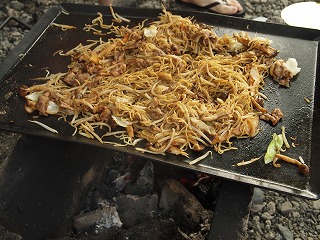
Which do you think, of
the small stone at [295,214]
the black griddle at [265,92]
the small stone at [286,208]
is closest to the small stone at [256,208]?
the small stone at [286,208]

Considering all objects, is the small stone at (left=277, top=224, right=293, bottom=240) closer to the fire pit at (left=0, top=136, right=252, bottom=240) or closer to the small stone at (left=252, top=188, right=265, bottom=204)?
the small stone at (left=252, top=188, right=265, bottom=204)

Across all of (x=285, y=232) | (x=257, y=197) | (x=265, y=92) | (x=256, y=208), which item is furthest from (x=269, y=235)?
(x=265, y=92)

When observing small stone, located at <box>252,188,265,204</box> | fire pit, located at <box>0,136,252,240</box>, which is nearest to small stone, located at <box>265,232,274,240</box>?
small stone, located at <box>252,188,265,204</box>

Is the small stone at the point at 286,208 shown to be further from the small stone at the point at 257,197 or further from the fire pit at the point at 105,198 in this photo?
the fire pit at the point at 105,198

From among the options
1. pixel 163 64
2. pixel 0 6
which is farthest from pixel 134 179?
pixel 0 6

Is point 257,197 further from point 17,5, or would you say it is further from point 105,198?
point 17,5
